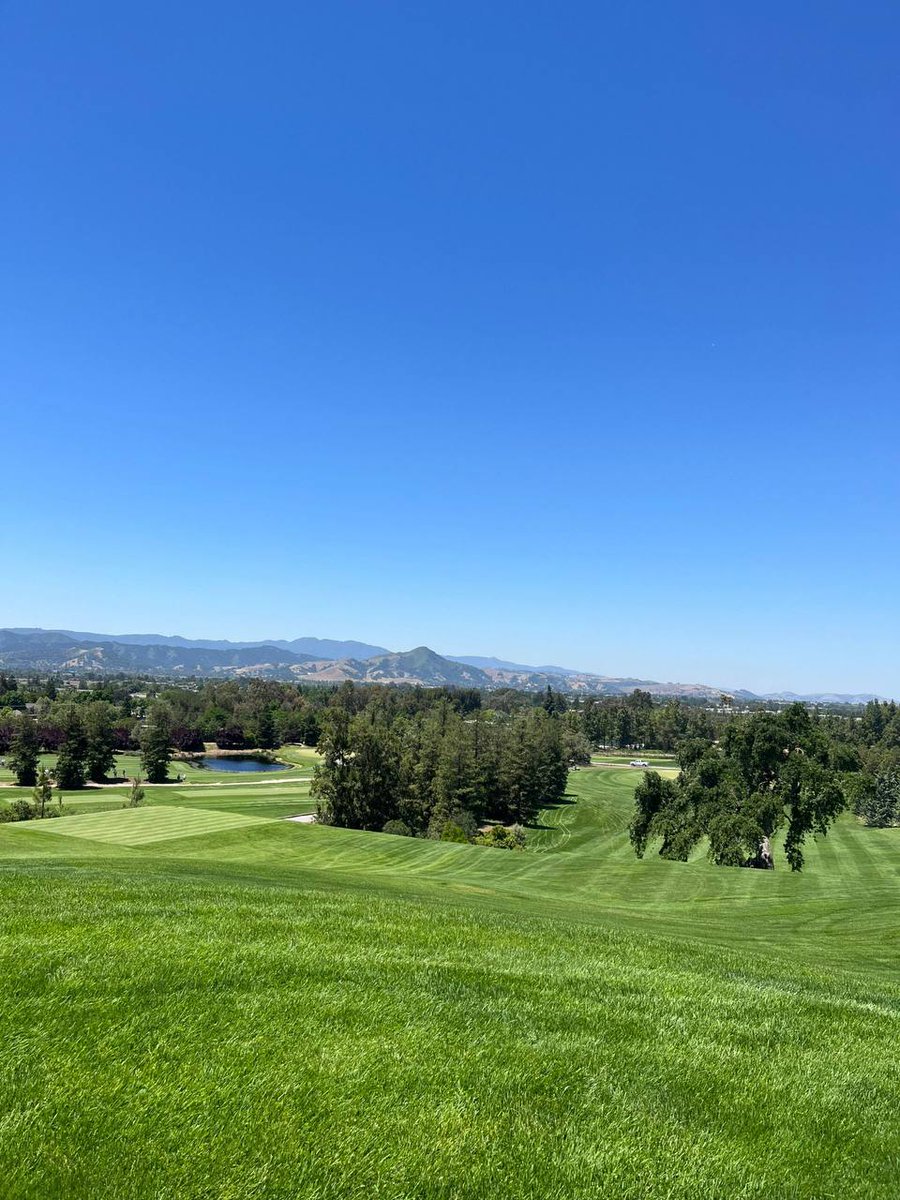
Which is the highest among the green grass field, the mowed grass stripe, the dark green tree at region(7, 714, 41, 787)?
the green grass field

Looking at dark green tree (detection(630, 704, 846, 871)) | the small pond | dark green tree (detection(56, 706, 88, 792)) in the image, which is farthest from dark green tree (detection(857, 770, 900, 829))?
dark green tree (detection(56, 706, 88, 792))

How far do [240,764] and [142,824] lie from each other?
106 metres

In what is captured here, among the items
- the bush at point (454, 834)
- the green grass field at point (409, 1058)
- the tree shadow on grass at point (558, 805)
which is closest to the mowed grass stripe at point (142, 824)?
the bush at point (454, 834)

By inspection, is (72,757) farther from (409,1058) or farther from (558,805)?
(409,1058)

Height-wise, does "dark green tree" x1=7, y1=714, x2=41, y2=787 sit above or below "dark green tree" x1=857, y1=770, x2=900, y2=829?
below

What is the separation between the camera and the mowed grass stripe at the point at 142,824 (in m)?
37.1

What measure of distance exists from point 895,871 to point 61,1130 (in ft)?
136

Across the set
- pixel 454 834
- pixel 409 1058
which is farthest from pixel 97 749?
pixel 409 1058

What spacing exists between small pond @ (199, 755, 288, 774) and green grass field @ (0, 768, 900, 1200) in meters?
129

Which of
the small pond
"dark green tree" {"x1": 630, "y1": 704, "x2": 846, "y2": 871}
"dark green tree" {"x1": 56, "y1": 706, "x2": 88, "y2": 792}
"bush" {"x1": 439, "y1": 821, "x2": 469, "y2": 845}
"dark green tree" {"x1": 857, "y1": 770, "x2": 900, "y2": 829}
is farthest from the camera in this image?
the small pond

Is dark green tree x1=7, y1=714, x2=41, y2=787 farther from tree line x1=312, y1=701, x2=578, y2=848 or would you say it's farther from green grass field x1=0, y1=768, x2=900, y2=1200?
green grass field x1=0, y1=768, x2=900, y2=1200

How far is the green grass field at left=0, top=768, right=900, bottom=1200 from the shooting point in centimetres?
401

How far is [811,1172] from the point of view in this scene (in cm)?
444

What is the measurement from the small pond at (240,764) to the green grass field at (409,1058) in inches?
5070
